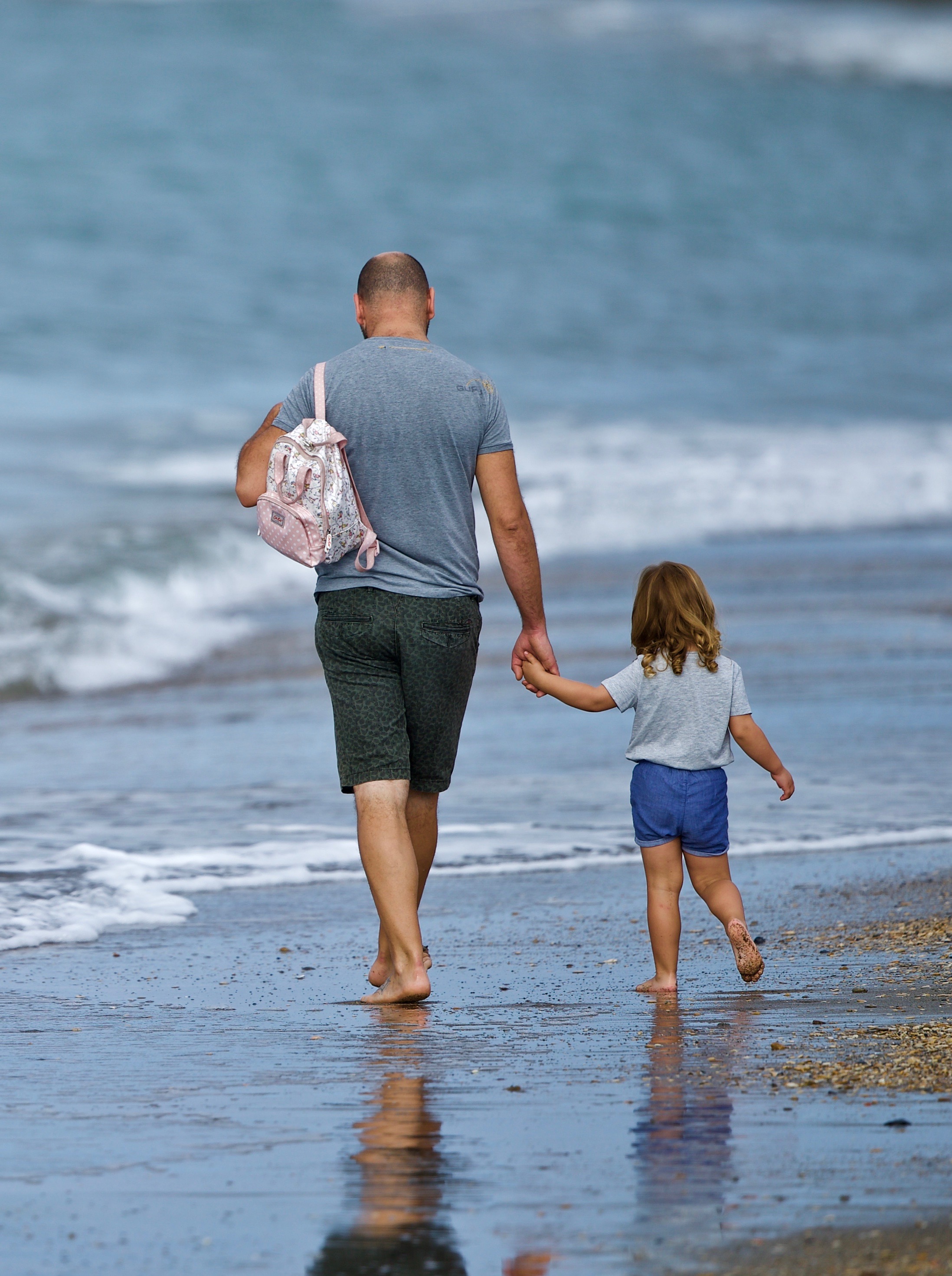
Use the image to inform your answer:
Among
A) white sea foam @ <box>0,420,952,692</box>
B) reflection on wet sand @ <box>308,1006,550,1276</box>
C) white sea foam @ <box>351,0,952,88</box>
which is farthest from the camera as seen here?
white sea foam @ <box>351,0,952,88</box>

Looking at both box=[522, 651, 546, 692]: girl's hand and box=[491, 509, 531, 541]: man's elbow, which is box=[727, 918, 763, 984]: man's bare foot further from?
box=[491, 509, 531, 541]: man's elbow

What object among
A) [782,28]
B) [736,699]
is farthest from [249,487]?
[782,28]

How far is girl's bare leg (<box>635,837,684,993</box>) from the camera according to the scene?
388 centimetres

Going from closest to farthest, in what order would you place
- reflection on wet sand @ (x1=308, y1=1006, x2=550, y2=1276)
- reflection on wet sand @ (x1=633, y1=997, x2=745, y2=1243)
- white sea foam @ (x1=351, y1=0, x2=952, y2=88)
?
reflection on wet sand @ (x1=308, y1=1006, x2=550, y2=1276) → reflection on wet sand @ (x1=633, y1=997, x2=745, y2=1243) → white sea foam @ (x1=351, y1=0, x2=952, y2=88)

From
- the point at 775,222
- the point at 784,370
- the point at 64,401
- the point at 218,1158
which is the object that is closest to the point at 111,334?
the point at 64,401

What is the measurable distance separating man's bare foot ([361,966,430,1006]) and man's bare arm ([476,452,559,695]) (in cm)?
74

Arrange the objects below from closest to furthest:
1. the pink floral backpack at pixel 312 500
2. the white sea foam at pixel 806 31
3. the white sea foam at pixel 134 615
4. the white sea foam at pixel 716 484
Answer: the pink floral backpack at pixel 312 500 < the white sea foam at pixel 134 615 < the white sea foam at pixel 716 484 < the white sea foam at pixel 806 31

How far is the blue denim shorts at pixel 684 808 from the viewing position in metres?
3.95

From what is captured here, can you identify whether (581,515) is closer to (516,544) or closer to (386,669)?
(516,544)

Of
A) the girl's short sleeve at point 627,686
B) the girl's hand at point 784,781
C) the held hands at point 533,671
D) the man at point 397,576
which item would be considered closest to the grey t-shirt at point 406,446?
the man at point 397,576

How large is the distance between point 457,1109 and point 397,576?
143cm

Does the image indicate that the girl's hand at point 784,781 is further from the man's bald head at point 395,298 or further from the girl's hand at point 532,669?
the man's bald head at point 395,298

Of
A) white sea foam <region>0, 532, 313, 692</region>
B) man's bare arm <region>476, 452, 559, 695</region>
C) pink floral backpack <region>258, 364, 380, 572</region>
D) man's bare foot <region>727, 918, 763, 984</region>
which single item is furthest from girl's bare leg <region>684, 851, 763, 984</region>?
white sea foam <region>0, 532, 313, 692</region>

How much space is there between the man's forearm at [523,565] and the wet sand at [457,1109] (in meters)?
0.89
